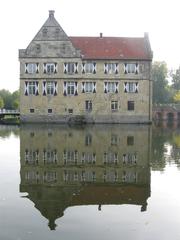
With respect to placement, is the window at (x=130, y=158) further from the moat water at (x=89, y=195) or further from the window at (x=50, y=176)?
the window at (x=50, y=176)

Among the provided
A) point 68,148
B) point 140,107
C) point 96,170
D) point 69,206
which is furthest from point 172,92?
point 69,206

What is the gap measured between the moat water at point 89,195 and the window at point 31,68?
1276 inches

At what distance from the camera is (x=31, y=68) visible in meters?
55.9

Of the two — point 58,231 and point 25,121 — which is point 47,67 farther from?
point 58,231

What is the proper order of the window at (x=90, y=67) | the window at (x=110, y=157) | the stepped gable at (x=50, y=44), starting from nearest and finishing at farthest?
the window at (x=110, y=157)
the stepped gable at (x=50, y=44)
the window at (x=90, y=67)

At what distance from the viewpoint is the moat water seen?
10.3m

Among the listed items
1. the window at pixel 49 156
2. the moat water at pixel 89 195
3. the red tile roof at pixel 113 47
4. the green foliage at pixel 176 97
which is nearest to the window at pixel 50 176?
the moat water at pixel 89 195

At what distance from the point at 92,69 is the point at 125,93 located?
227 inches

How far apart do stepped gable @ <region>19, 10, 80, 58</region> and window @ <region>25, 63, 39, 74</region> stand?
1.17 m

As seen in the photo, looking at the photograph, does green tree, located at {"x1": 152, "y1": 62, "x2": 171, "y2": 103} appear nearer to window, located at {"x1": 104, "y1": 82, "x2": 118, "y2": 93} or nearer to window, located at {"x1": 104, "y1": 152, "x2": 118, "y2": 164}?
window, located at {"x1": 104, "y1": 82, "x2": 118, "y2": 93}

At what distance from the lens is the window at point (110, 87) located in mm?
56594

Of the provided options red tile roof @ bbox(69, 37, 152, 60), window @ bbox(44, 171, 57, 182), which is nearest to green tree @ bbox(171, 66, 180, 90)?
red tile roof @ bbox(69, 37, 152, 60)

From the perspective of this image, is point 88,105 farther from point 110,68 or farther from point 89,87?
point 110,68

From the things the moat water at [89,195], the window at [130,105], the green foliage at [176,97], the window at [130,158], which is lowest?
the moat water at [89,195]
